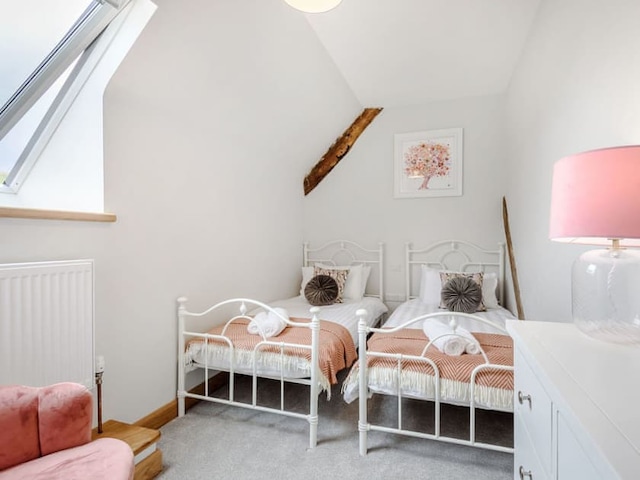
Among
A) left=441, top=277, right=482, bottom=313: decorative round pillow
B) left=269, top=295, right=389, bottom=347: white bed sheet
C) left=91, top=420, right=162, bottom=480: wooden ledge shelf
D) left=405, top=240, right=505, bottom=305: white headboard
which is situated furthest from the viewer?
left=405, top=240, right=505, bottom=305: white headboard

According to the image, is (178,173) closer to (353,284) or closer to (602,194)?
(353,284)

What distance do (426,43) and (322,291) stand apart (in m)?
2.18

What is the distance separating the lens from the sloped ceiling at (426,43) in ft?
8.06

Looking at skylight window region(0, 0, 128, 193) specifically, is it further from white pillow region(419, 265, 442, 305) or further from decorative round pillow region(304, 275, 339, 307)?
white pillow region(419, 265, 442, 305)

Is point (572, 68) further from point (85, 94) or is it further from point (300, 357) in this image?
point (85, 94)

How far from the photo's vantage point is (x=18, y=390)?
121cm

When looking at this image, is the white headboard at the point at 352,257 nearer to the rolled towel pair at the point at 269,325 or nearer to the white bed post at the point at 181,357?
the rolled towel pair at the point at 269,325

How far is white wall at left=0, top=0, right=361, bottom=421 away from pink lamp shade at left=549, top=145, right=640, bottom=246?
186 centimetres

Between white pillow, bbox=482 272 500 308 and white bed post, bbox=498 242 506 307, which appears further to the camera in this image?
white bed post, bbox=498 242 506 307

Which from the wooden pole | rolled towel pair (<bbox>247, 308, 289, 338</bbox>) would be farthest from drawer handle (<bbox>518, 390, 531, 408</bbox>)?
the wooden pole

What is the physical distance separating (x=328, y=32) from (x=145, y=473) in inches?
116

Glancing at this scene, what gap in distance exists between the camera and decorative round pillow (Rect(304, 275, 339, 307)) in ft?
10.4

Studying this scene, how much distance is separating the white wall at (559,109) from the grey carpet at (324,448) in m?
0.87

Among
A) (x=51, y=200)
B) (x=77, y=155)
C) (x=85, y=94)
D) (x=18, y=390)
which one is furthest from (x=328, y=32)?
(x=18, y=390)
